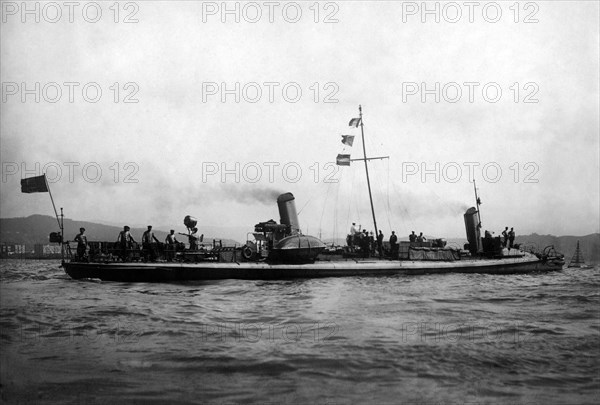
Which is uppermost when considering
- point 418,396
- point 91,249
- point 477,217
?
point 477,217

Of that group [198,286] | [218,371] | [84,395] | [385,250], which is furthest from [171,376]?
[385,250]

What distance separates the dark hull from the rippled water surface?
235 inches

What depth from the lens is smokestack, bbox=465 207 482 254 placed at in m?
32.1

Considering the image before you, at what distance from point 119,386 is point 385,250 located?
2355 centimetres

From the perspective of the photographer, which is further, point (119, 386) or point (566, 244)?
point (566, 244)

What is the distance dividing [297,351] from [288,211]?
62.6ft

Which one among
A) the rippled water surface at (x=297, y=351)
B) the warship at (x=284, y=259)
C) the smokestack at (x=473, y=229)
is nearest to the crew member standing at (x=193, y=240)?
the warship at (x=284, y=259)

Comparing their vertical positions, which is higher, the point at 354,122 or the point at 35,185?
the point at 354,122

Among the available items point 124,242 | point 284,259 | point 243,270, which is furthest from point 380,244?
point 124,242

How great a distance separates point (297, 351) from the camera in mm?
7930

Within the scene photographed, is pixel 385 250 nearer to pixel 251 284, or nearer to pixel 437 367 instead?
pixel 251 284

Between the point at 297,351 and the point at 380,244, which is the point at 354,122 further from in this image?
the point at 297,351

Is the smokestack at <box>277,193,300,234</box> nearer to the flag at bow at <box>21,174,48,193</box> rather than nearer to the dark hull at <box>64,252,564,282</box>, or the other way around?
the dark hull at <box>64,252,564,282</box>

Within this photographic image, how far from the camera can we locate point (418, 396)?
19.5 feet
